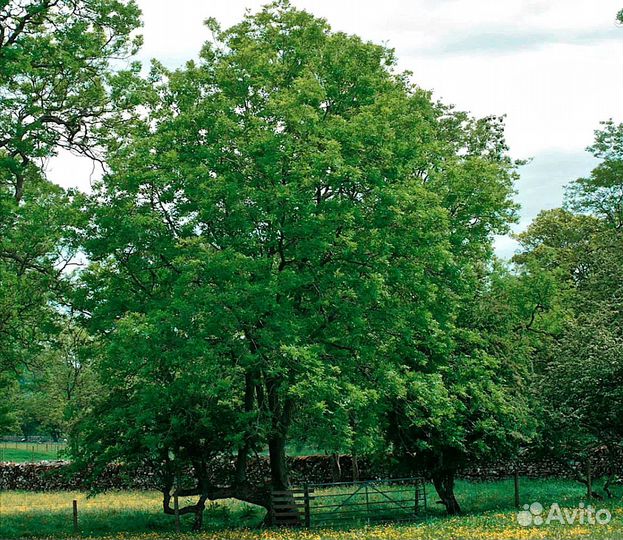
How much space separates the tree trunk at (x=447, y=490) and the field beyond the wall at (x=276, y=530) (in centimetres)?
45

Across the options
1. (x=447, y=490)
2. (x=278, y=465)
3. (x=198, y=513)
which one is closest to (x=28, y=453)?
(x=198, y=513)

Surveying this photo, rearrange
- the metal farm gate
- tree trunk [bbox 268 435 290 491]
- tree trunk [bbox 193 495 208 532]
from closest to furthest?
the metal farm gate, tree trunk [bbox 193 495 208 532], tree trunk [bbox 268 435 290 491]

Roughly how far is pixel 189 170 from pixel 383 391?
831cm

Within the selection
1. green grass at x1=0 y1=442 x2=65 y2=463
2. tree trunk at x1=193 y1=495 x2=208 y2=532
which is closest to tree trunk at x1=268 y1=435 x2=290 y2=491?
tree trunk at x1=193 y1=495 x2=208 y2=532

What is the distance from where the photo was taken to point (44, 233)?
22094 mm

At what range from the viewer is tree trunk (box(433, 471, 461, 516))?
28.2 m

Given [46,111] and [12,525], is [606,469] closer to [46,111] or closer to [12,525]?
[12,525]

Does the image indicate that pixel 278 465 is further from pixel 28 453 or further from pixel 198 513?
pixel 28 453

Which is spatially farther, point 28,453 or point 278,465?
point 28,453

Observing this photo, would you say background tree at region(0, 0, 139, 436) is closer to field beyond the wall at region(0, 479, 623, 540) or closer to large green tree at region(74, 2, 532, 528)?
large green tree at region(74, 2, 532, 528)

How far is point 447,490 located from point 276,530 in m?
8.39

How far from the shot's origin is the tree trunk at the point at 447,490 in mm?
28172

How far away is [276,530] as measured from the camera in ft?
73.8

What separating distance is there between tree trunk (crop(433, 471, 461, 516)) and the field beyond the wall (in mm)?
445
